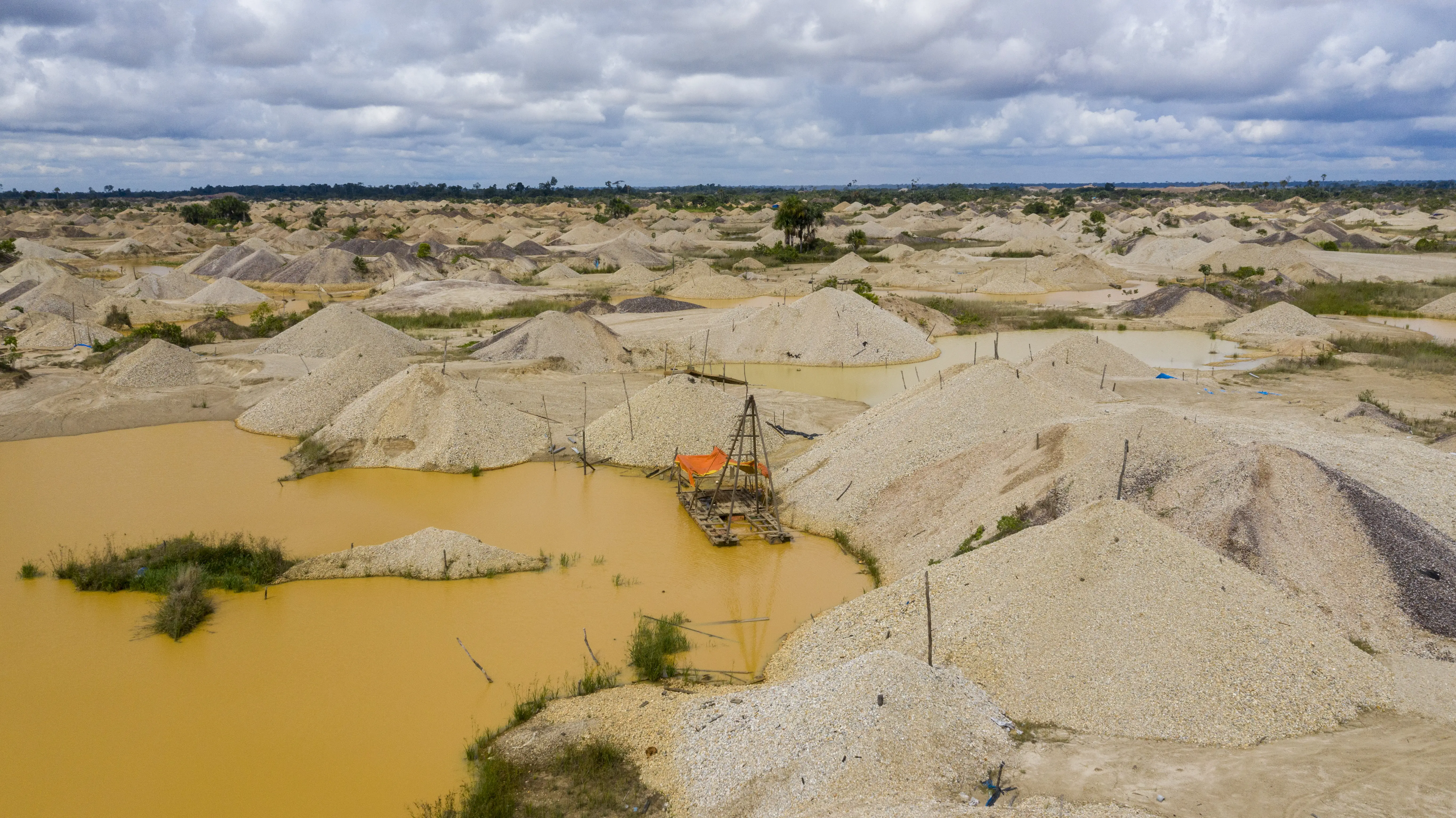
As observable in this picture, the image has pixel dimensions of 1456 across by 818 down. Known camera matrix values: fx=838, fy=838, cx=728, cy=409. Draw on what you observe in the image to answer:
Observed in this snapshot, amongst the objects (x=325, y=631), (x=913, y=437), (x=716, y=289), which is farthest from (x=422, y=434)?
(x=716, y=289)

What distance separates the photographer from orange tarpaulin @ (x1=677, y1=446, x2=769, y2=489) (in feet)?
46.1

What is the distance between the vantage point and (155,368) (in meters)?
21.8

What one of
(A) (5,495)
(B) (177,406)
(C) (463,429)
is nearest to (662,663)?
(C) (463,429)

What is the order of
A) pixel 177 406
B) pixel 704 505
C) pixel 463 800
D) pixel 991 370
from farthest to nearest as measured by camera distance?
1. pixel 177 406
2. pixel 991 370
3. pixel 704 505
4. pixel 463 800

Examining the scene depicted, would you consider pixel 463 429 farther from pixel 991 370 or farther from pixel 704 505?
pixel 991 370

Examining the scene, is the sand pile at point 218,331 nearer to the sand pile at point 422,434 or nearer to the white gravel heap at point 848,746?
the sand pile at point 422,434

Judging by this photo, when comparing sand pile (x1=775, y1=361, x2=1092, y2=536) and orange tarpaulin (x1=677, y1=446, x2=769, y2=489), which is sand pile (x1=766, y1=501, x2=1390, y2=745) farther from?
orange tarpaulin (x1=677, y1=446, x2=769, y2=489)

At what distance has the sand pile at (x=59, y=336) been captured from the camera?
85.5 feet

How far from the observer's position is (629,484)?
1538cm

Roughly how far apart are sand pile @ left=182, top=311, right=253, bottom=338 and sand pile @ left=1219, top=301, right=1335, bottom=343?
33.9 meters

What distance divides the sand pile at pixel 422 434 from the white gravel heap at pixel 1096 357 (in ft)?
44.1

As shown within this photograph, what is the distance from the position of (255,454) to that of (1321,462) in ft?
60.8

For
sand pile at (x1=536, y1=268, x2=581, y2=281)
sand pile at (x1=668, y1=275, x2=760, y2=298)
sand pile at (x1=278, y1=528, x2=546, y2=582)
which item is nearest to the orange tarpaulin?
sand pile at (x1=278, y1=528, x2=546, y2=582)

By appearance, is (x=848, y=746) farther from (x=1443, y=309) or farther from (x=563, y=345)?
(x=1443, y=309)
